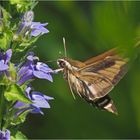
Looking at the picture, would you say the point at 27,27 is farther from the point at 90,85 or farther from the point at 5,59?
the point at 90,85

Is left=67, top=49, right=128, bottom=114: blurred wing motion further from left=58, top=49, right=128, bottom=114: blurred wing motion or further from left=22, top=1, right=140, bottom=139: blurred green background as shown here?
left=22, top=1, right=140, bottom=139: blurred green background

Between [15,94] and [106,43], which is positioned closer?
[106,43]

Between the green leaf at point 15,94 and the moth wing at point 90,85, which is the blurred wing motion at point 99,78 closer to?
the moth wing at point 90,85

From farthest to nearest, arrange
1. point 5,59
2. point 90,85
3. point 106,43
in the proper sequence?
point 90,85
point 5,59
point 106,43

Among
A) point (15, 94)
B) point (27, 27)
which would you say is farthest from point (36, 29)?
point (15, 94)

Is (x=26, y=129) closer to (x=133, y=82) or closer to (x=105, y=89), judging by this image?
(x=105, y=89)

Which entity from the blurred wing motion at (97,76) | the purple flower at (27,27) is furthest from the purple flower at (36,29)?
the blurred wing motion at (97,76)

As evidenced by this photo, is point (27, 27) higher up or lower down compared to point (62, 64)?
higher up

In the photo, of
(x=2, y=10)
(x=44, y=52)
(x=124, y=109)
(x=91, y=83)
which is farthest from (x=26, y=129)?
(x=124, y=109)
